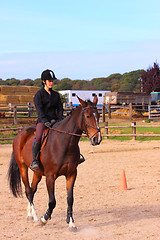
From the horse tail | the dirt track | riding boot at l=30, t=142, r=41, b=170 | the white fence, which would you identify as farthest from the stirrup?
the white fence

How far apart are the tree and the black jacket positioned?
52.9 meters

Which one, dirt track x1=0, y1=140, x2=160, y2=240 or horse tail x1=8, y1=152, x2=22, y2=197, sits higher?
horse tail x1=8, y1=152, x2=22, y2=197

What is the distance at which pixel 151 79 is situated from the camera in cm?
5800

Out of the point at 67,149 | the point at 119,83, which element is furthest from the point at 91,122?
the point at 119,83

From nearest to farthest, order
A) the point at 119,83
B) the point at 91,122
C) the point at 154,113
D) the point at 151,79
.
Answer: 1. the point at 91,122
2. the point at 154,113
3. the point at 151,79
4. the point at 119,83

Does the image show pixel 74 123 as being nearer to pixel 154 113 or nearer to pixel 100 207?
pixel 100 207

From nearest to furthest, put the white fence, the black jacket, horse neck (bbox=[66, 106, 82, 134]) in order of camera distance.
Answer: horse neck (bbox=[66, 106, 82, 134]) → the black jacket → the white fence

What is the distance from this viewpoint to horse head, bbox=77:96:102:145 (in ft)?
17.0

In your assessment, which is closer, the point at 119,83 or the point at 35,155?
the point at 35,155

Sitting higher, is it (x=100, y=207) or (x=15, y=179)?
(x=15, y=179)

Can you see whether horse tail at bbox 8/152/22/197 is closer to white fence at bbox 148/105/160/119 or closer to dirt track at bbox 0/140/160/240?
dirt track at bbox 0/140/160/240

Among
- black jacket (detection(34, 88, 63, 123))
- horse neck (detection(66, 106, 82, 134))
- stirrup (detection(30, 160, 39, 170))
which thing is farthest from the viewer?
black jacket (detection(34, 88, 63, 123))

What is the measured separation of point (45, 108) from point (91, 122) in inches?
50.8

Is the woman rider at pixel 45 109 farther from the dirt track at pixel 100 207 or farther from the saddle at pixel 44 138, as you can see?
the dirt track at pixel 100 207
